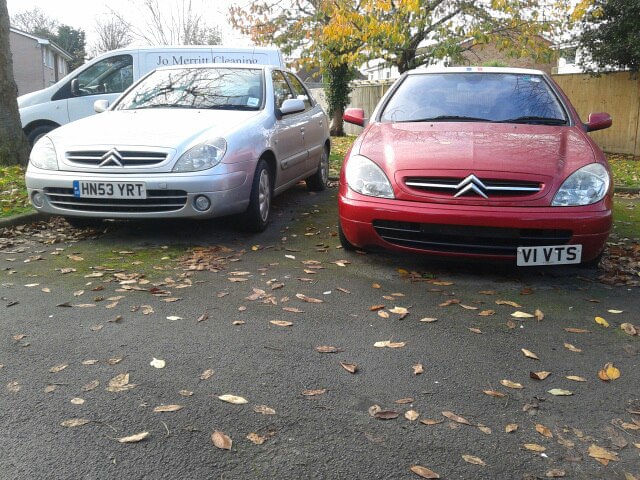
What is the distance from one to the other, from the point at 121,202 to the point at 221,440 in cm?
335

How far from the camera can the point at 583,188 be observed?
4328 mm

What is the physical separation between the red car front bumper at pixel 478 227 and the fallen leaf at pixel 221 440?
2299 mm

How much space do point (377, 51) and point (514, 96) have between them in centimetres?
1231

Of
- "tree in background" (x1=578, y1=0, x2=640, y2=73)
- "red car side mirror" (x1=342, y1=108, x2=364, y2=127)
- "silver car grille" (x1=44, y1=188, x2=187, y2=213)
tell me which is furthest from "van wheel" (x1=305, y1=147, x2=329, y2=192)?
"tree in background" (x1=578, y1=0, x2=640, y2=73)

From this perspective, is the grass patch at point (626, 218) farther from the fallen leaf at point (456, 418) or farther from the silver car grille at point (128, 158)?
the silver car grille at point (128, 158)

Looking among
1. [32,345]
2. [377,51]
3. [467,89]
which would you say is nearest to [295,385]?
[32,345]

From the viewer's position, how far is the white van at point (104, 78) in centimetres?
1129

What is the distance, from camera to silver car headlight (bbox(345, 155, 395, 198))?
452 cm

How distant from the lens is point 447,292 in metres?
4.28

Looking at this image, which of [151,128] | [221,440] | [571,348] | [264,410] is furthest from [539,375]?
[151,128]

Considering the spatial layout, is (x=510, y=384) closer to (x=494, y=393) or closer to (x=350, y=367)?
(x=494, y=393)

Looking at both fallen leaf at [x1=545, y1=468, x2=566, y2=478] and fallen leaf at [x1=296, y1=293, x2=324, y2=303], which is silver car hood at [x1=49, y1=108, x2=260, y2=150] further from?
fallen leaf at [x1=545, y1=468, x2=566, y2=478]

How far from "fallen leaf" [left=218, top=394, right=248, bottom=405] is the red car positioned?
203cm

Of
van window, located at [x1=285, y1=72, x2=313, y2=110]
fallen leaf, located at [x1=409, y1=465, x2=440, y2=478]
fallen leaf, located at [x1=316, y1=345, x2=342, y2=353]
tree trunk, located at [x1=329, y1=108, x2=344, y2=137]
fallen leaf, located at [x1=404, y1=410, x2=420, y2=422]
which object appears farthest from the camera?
tree trunk, located at [x1=329, y1=108, x2=344, y2=137]
